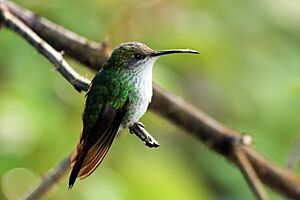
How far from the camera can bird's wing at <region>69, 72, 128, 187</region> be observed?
2.33 metres

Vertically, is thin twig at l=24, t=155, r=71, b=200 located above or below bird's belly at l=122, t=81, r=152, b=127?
below

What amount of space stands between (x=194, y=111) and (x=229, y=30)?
4.55 feet

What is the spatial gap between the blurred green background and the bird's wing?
2.58 ft

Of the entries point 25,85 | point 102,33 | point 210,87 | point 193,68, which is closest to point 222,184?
point 210,87

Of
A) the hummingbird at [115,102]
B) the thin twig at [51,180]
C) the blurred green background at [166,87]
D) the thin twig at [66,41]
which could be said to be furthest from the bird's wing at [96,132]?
the thin twig at [66,41]

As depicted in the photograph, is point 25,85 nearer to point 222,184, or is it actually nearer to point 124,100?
point 124,100

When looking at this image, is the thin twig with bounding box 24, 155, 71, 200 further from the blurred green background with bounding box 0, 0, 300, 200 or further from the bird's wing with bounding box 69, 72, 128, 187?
the bird's wing with bounding box 69, 72, 128, 187

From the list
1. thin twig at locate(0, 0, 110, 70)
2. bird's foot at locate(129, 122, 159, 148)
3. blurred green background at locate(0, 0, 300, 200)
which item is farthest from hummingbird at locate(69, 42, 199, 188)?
thin twig at locate(0, 0, 110, 70)

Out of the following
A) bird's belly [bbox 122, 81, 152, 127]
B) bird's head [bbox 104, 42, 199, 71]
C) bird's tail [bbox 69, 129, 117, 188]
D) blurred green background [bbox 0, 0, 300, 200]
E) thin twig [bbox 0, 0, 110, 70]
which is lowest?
blurred green background [bbox 0, 0, 300, 200]

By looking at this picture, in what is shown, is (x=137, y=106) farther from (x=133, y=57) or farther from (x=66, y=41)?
(x=66, y=41)

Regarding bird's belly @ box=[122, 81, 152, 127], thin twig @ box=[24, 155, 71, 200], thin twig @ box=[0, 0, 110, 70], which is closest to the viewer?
bird's belly @ box=[122, 81, 152, 127]

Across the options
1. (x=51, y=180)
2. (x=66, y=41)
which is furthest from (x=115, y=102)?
(x=66, y=41)

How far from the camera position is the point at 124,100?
2.52m

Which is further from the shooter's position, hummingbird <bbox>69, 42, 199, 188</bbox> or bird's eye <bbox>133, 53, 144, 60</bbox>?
bird's eye <bbox>133, 53, 144, 60</bbox>
